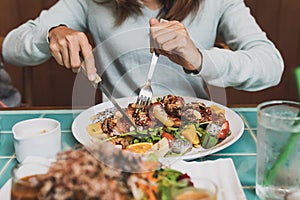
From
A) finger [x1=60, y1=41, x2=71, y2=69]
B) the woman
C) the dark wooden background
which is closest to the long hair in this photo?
the woman

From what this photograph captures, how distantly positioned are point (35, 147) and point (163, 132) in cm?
27

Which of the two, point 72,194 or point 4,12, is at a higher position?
point 72,194

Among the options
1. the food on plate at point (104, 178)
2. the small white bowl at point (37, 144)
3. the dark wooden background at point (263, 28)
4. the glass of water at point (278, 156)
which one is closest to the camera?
the food on plate at point (104, 178)

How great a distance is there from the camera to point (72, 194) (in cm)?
56

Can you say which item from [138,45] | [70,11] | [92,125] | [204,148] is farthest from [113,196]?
[70,11]

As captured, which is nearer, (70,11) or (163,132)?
(163,132)

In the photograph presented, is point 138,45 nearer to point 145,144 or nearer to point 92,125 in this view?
point 92,125

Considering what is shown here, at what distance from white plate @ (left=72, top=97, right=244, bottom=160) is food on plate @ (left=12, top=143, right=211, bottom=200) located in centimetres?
28

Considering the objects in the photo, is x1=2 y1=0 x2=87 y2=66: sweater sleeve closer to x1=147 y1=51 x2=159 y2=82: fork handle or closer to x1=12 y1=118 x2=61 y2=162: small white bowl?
x1=147 y1=51 x2=159 y2=82: fork handle

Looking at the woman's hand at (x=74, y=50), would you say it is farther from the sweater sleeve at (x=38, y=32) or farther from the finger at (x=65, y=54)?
the sweater sleeve at (x=38, y=32)

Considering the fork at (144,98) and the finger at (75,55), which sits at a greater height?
the finger at (75,55)

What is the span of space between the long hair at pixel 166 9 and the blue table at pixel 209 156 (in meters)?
0.43

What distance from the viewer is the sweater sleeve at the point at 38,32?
1.54 metres

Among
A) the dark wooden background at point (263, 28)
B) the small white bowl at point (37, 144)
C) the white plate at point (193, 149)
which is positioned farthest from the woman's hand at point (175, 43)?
the dark wooden background at point (263, 28)
